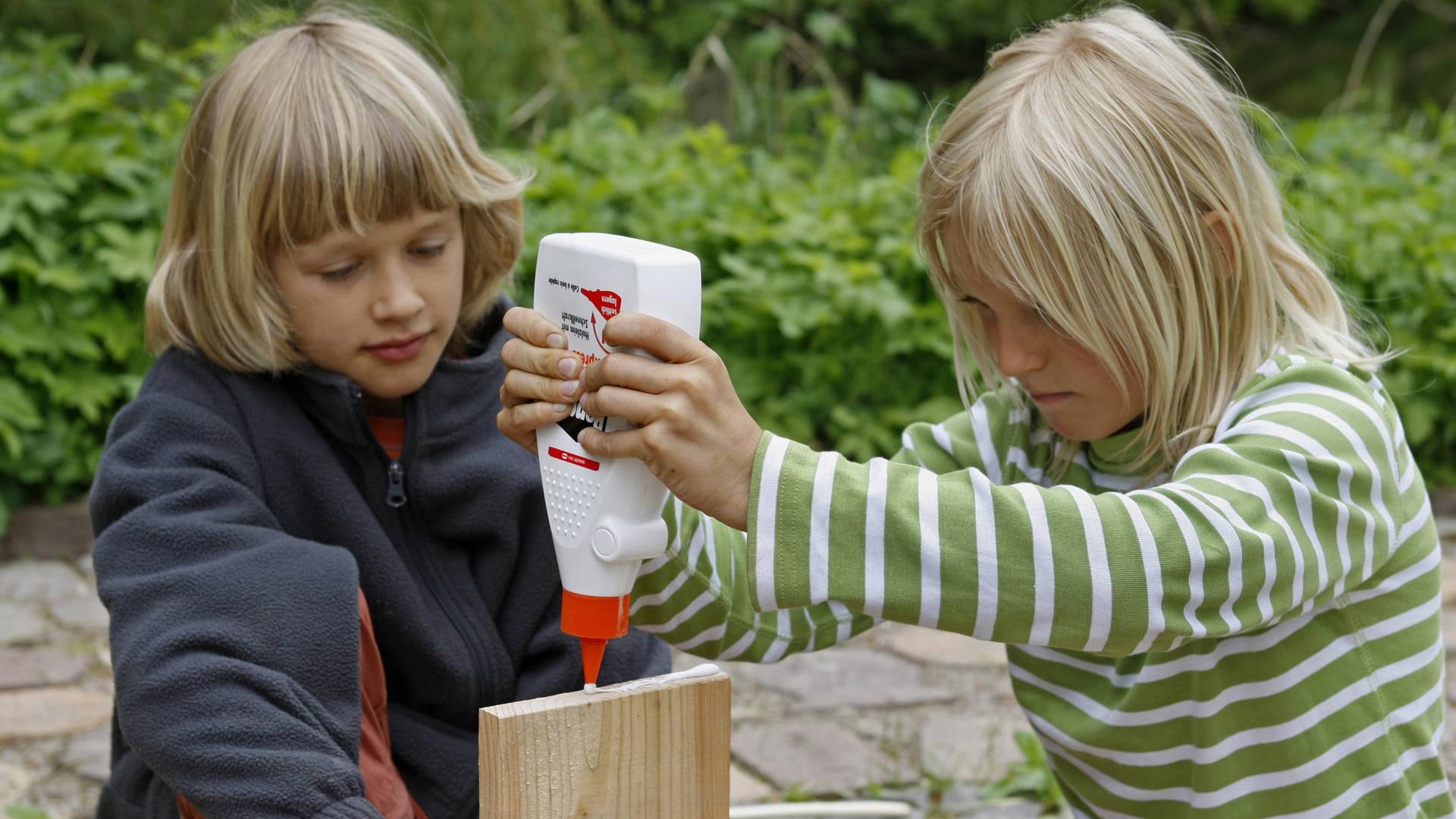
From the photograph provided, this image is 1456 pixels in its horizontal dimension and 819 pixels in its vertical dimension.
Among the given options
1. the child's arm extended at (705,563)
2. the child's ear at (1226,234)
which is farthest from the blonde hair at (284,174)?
the child's ear at (1226,234)

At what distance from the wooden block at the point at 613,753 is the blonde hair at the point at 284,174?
76 centimetres

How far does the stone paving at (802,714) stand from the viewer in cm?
250

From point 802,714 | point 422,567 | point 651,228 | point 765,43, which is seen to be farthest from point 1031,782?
point 765,43

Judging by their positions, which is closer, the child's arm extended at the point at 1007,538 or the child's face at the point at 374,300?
the child's arm extended at the point at 1007,538

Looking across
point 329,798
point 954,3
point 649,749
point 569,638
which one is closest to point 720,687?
point 649,749

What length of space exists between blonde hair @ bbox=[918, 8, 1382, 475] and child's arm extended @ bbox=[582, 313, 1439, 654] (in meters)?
0.21

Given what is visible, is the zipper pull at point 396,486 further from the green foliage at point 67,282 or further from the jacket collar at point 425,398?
the green foliage at point 67,282

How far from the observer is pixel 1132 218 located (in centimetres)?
148

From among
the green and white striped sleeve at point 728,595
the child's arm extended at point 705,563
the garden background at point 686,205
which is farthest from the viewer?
the garden background at point 686,205

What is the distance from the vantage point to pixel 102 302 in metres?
3.62

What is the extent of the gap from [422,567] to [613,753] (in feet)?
2.19

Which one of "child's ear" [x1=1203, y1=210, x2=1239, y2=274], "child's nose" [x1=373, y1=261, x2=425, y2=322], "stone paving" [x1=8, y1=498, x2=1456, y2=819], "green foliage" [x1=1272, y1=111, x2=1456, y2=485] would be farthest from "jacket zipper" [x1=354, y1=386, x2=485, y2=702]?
"green foliage" [x1=1272, y1=111, x2=1456, y2=485]

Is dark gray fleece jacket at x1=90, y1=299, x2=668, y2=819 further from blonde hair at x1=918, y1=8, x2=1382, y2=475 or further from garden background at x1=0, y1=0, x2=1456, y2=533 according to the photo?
blonde hair at x1=918, y1=8, x2=1382, y2=475

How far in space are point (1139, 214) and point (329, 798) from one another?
1.02 metres
